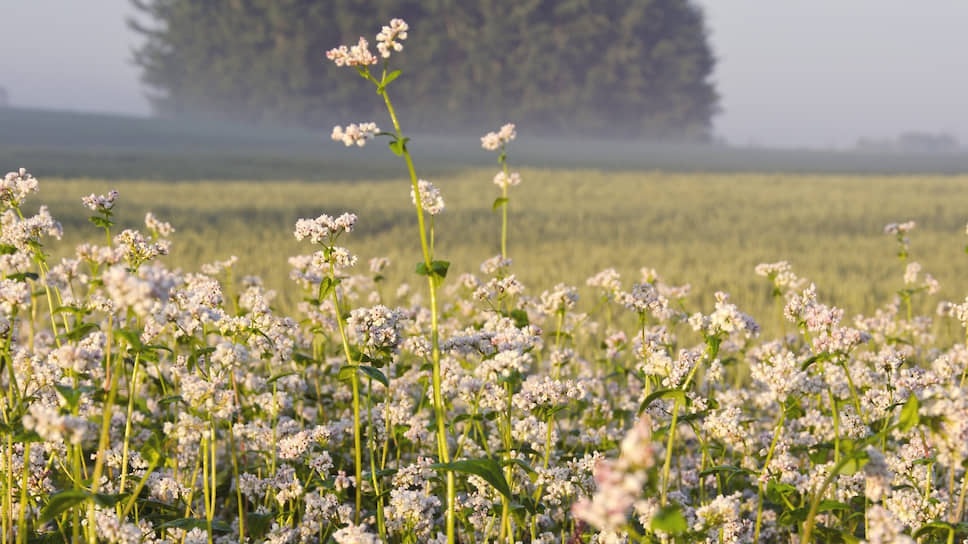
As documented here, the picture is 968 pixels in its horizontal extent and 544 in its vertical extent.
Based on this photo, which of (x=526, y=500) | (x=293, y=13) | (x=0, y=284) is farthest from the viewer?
(x=293, y=13)

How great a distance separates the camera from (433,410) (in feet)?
17.9

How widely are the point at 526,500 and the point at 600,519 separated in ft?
5.69

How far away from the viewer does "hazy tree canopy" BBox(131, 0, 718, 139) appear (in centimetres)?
8531

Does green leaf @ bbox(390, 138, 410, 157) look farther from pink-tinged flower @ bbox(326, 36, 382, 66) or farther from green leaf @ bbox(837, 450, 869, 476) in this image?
green leaf @ bbox(837, 450, 869, 476)

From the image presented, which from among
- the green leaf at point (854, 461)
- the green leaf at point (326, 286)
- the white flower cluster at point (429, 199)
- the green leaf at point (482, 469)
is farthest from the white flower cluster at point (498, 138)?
the green leaf at point (854, 461)

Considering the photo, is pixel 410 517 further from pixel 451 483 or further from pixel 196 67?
pixel 196 67

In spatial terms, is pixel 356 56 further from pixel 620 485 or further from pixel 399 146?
pixel 620 485

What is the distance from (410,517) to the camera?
3.00 m

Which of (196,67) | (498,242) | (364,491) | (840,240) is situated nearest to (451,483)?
(364,491)

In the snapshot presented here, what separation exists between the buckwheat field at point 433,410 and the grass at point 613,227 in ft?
6.29

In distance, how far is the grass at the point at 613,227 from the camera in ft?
37.8

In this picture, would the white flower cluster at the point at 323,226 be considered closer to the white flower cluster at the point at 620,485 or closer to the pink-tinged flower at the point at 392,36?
the pink-tinged flower at the point at 392,36

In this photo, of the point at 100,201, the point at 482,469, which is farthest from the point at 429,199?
the point at 100,201

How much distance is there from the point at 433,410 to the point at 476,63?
279ft
